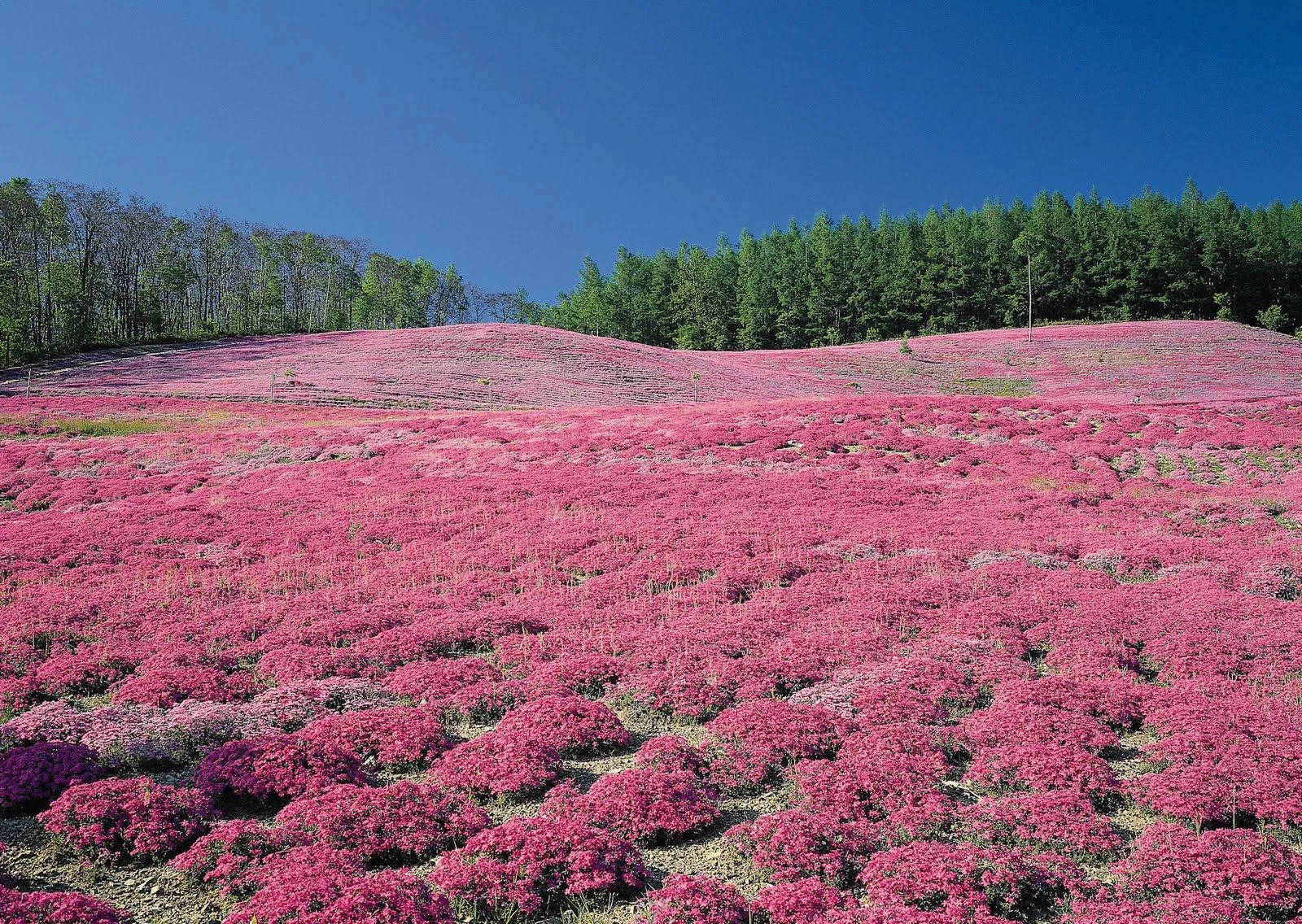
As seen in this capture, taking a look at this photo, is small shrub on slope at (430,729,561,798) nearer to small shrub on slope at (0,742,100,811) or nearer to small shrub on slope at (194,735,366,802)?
small shrub on slope at (194,735,366,802)

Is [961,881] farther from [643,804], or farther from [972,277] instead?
[972,277]

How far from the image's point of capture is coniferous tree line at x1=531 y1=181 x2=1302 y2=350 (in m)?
96.9

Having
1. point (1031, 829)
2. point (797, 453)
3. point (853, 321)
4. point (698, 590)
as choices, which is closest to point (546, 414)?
point (797, 453)

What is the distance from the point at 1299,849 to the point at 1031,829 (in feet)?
6.91

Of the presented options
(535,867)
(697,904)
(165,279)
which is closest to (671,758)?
(535,867)

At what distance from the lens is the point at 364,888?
207 inches

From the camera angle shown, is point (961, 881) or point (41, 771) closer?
point (961, 881)

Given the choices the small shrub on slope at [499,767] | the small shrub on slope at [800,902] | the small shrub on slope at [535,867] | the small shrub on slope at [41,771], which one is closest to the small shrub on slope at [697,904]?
the small shrub on slope at [800,902]

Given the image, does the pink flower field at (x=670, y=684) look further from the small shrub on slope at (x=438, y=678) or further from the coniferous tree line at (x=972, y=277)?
the coniferous tree line at (x=972, y=277)

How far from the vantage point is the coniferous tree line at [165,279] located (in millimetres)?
71250

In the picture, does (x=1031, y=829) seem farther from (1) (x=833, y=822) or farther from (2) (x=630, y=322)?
(2) (x=630, y=322)

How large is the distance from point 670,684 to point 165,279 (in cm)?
9851

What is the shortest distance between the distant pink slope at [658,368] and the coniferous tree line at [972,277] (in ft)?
88.0

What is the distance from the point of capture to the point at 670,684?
9750mm
